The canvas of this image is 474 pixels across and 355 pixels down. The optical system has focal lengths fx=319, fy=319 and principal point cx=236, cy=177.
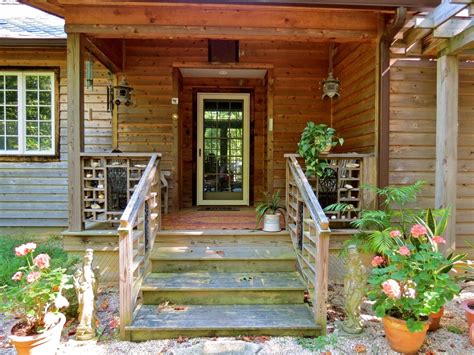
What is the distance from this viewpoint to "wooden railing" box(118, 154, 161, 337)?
2.56m

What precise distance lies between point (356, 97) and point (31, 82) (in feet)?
16.2

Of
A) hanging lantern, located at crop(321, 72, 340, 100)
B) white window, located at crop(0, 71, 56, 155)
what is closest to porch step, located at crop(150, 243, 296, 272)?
hanging lantern, located at crop(321, 72, 340, 100)

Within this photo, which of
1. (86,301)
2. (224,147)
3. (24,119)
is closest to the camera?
(86,301)

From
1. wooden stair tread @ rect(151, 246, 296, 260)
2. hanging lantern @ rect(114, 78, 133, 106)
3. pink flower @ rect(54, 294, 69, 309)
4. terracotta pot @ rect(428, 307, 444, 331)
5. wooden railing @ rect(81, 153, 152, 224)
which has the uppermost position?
hanging lantern @ rect(114, 78, 133, 106)

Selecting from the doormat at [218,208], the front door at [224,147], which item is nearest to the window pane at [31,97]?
the front door at [224,147]

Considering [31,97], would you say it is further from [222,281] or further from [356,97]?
[356,97]

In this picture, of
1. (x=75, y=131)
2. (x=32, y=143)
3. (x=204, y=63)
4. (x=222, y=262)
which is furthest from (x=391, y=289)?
(x=32, y=143)

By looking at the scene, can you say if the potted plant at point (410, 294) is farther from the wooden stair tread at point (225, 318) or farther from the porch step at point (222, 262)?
the porch step at point (222, 262)

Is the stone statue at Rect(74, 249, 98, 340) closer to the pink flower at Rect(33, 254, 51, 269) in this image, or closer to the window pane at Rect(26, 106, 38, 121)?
the pink flower at Rect(33, 254, 51, 269)

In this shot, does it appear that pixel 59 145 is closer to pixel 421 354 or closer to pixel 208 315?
pixel 208 315

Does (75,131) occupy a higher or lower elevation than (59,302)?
higher

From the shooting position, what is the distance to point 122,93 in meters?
4.66

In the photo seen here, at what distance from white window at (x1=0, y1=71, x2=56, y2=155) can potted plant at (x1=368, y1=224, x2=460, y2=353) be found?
504 centimetres

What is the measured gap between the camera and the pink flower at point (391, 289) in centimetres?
226
